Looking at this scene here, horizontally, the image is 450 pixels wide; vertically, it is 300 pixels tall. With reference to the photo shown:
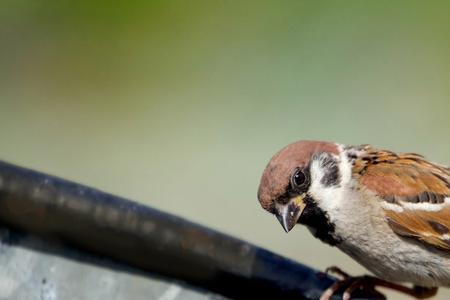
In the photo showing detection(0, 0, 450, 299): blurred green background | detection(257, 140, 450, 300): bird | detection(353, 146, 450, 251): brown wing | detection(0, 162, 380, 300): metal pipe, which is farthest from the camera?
detection(0, 0, 450, 299): blurred green background

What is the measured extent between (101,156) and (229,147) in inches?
28.3

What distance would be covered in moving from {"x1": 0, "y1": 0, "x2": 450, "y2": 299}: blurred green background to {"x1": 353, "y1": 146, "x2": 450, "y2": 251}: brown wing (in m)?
2.02

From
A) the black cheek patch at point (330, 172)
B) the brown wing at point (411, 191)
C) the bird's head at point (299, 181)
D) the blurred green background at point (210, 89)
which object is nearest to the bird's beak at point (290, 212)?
the bird's head at point (299, 181)

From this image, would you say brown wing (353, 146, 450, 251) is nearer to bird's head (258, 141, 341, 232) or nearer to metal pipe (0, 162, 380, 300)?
bird's head (258, 141, 341, 232)

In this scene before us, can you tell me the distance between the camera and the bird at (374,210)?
3701mm

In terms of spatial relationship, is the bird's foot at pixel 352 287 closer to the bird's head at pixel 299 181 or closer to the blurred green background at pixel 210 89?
the bird's head at pixel 299 181

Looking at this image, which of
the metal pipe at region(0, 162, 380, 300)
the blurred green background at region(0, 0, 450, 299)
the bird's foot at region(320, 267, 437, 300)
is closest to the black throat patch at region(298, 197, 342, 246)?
the bird's foot at region(320, 267, 437, 300)

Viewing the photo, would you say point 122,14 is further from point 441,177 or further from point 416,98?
point 441,177

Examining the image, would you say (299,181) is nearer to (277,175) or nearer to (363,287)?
(277,175)

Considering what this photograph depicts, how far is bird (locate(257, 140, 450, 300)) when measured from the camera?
370 centimetres

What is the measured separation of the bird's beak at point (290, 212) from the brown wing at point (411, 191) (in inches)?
11.2

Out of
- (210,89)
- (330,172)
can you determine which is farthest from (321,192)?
(210,89)

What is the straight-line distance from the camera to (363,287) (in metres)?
3.78

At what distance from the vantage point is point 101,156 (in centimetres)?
662
